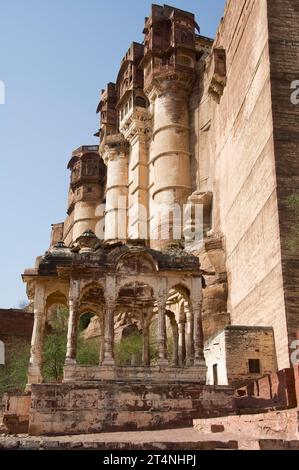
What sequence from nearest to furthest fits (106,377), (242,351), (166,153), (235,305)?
(106,377) → (242,351) → (235,305) → (166,153)

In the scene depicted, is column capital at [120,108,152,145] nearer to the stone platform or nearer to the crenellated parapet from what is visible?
the crenellated parapet

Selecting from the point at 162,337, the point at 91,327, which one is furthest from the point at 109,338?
the point at 91,327

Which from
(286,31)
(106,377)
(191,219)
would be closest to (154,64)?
(191,219)

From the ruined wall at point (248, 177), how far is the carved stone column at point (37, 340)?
25.3 ft

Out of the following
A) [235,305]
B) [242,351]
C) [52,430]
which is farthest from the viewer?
[235,305]

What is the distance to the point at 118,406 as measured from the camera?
13266mm

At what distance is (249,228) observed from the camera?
901 inches

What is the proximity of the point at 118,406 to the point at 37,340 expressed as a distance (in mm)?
4178

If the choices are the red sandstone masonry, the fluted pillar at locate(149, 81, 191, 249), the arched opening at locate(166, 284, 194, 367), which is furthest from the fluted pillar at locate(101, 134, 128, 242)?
the red sandstone masonry

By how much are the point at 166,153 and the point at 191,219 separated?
6565 mm

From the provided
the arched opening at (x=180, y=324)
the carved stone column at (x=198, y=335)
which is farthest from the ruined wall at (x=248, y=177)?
the carved stone column at (x=198, y=335)

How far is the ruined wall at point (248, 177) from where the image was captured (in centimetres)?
1973

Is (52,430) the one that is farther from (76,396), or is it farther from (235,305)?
(235,305)

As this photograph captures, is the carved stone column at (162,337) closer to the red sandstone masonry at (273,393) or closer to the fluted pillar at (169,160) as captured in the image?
the red sandstone masonry at (273,393)
